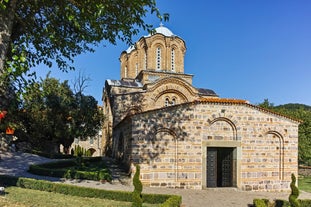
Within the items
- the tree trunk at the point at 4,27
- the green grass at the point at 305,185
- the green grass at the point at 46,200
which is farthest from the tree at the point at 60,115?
the green grass at the point at 305,185

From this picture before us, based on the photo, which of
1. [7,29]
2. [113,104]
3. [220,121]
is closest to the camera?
[7,29]

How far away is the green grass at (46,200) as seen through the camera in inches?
322

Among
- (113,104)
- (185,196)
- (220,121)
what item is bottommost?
(185,196)

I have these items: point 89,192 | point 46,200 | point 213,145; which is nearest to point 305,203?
point 213,145

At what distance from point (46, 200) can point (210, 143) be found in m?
9.34

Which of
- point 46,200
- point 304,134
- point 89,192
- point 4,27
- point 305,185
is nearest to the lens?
point 4,27

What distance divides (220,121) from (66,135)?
14.2 metres

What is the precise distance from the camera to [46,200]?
9086 mm

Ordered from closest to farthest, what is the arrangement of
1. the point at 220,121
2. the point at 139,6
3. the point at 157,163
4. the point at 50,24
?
1. the point at 139,6
2. the point at 50,24
3. the point at 157,163
4. the point at 220,121

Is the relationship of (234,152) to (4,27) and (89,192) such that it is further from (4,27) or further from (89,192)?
(4,27)

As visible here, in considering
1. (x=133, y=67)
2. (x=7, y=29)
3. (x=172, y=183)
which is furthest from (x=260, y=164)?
(x=133, y=67)

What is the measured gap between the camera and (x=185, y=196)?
12.7 meters

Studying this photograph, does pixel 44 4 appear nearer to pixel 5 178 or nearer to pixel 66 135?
pixel 5 178

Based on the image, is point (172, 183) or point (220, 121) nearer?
point (172, 183)
